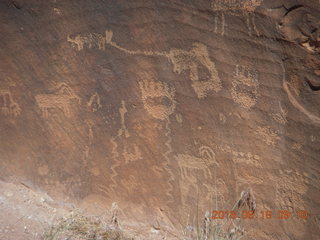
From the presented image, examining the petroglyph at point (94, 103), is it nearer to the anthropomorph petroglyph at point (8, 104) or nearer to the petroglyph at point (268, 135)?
the anthropomorph petroglyph at point (8, 104)

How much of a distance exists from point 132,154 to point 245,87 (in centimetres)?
61

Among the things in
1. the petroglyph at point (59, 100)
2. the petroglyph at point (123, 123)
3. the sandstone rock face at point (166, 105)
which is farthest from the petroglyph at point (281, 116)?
the petroglyph at point (59, 100)

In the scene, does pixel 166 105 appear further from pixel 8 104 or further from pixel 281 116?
pixel 8 104

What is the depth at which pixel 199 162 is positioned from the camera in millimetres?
1865

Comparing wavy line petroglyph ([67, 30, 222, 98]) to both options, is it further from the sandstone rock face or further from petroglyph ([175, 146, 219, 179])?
petroglyph ([175, 146, 219, 179])

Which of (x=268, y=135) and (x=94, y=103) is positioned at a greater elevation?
(x=268, y=135)

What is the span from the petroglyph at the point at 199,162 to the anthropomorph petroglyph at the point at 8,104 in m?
0.77

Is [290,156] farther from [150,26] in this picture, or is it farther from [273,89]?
[150,26]

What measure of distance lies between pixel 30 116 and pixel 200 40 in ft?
2.90

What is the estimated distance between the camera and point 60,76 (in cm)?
193

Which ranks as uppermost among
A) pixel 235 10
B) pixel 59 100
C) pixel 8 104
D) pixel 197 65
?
pixel 235 10

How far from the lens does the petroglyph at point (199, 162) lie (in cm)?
183
